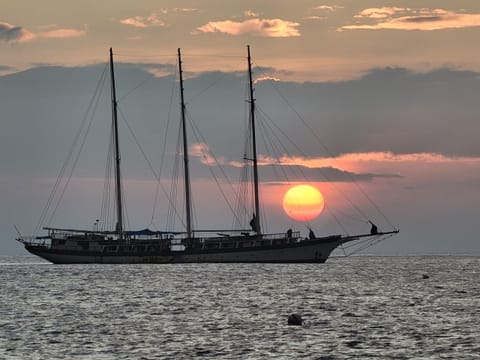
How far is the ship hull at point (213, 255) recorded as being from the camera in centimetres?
17762

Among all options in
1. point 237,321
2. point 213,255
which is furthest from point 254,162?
point 237,321

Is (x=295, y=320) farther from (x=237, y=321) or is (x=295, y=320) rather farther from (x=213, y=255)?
(x=213, y=255)

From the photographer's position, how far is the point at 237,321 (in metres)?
75.1

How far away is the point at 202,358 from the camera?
54.5 m

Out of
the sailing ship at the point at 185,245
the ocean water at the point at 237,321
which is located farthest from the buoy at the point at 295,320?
the sailing ship at the point at 185,245

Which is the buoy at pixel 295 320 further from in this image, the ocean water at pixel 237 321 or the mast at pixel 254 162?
the mast at pixel 254 162

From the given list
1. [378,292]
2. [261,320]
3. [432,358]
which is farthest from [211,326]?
[378,292]

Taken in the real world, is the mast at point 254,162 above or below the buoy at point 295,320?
above

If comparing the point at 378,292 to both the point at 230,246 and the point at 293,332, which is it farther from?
the point at 230,246

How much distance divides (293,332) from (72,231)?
127 meters

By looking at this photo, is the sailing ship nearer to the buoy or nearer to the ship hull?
the ship hull

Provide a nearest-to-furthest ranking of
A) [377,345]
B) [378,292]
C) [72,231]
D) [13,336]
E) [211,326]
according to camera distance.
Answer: [377,345], [13,336], [211,326], [378,292], [72,231]

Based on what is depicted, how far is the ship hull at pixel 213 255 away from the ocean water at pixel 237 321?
50.3 metres

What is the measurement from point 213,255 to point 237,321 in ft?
350
